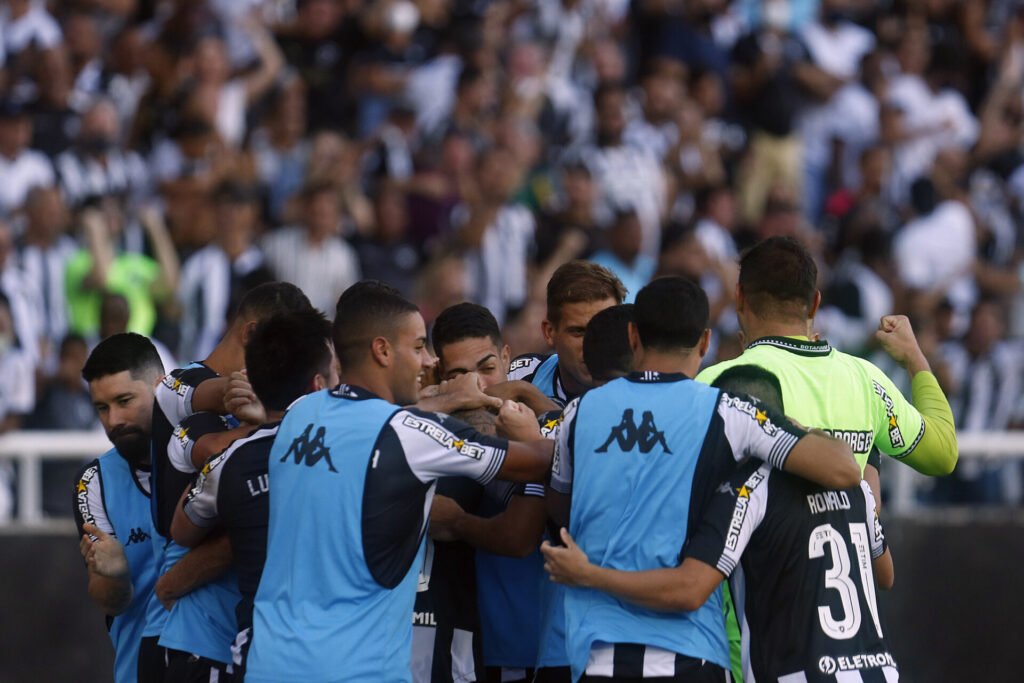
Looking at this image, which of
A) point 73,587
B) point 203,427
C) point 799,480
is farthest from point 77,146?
point 799,480

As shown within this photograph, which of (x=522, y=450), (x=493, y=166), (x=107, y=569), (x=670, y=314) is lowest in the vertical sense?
(x=107, y=569)

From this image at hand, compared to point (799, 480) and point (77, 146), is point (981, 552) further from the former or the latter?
point (77, 146)

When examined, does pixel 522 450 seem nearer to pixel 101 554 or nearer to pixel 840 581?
pixel 840 581

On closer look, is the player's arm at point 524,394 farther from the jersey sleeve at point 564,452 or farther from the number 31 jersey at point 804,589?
the number 31 jersey at point 804,589

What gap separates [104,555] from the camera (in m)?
5.62

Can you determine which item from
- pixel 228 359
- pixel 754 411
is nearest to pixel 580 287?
pixel 754 411

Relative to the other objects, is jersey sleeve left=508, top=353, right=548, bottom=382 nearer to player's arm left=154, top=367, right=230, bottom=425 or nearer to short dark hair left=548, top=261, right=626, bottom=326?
short dark hair left=548, top=261, right=626, bottom=326

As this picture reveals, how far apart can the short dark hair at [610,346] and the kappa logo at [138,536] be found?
6.74 feet

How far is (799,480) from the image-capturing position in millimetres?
4934

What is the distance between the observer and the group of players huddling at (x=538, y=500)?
4.72 m

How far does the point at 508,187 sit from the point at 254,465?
Result: 7.57m

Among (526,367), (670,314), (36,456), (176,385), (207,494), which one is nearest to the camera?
(670,314)

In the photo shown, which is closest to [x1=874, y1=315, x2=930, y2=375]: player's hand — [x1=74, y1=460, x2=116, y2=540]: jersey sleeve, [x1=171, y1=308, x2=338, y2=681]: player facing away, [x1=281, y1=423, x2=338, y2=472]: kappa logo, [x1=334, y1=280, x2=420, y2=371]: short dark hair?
[x1=334, y1=280, x2=420, y2=371]: short dark hair

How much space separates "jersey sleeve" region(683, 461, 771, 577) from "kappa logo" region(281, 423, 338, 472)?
1261 mm
